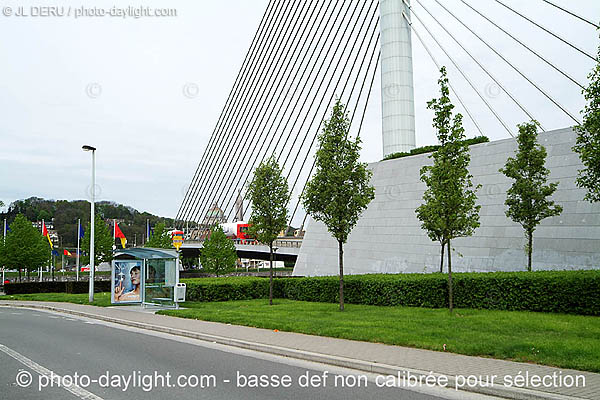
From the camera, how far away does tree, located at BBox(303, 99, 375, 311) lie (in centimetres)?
1809

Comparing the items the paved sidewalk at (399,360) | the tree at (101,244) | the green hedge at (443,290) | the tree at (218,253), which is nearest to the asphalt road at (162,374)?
the paved sidewalk at (399,360)

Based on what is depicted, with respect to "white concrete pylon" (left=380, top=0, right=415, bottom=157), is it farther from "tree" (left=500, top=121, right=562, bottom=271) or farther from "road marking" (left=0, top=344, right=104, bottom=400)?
"road marking" (left=0, top=344, right=104, bottom=400)

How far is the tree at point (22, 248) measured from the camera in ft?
148

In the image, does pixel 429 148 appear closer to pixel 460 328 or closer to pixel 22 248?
pixel 460 328

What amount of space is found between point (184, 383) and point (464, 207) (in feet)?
34.5

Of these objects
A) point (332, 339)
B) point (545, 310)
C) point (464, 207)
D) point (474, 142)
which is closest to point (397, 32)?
A: point (474, 142)

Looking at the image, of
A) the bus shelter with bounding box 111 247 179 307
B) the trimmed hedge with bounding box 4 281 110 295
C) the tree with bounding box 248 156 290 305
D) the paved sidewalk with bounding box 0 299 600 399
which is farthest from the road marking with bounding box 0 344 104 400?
the trimmed hedge with bounding box 4 281 110 295

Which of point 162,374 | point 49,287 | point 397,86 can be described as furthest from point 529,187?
point 49,287

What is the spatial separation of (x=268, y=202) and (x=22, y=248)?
33594mm

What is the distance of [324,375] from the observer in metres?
8.41

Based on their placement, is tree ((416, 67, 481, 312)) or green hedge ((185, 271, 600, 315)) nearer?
green hedge ((185, 271, 600, 315))

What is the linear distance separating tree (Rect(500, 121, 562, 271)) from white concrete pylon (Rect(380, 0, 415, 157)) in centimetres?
1284

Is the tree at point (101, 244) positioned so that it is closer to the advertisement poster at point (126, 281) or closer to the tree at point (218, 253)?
the tree at point (218, 253)

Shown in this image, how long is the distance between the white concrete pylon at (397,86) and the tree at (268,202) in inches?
450
